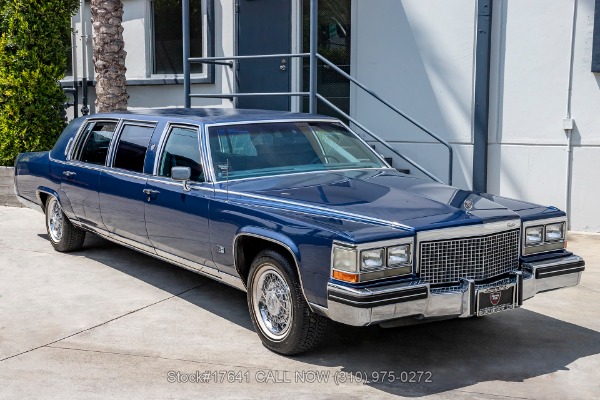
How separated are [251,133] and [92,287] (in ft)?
7.11

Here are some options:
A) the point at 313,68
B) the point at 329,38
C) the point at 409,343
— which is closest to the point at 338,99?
the point at 329,38

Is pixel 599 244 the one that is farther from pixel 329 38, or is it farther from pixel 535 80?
pixel 329 38

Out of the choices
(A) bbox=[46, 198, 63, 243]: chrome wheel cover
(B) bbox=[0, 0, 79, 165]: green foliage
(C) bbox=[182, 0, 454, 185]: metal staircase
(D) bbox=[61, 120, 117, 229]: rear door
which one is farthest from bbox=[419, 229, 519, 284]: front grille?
(B) bbox=[0, 0, 79, 165]: green foliage

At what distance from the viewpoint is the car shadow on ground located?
4.95m

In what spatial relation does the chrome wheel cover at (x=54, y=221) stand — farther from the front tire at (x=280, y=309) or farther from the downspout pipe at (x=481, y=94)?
the downspout pipe at (x=481, y=94)

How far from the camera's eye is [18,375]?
16.3ft

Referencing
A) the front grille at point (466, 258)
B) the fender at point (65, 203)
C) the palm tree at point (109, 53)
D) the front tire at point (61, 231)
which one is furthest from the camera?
the palm tree at point (109, 53)

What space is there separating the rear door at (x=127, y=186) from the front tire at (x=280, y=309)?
5.28 feet

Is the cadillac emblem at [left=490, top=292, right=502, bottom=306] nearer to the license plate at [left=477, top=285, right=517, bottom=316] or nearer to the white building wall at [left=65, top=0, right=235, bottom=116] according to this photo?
the license plate at [left=477, top=285, right=517, bottom=316]

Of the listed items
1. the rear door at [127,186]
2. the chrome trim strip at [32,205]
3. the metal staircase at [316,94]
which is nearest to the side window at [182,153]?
the rear door at [127,186]

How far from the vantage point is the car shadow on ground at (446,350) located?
4.95m

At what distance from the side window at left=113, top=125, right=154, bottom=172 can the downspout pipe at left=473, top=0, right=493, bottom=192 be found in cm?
487

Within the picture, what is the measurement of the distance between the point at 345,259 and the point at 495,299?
105 cm

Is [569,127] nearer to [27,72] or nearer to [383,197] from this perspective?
[383,197]
